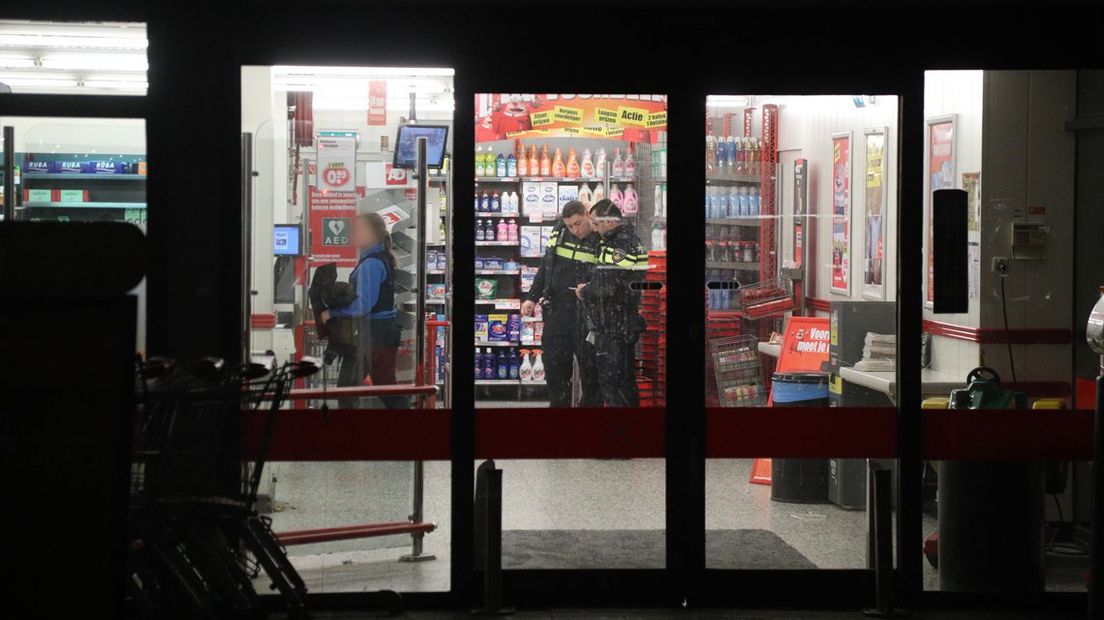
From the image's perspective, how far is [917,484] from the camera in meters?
5.39

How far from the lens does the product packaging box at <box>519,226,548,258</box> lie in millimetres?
5445

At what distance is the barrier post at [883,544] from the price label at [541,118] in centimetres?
203

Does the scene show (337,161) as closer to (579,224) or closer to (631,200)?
(579,224)

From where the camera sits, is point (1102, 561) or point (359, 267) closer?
point (1102, 561)

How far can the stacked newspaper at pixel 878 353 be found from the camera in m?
5.49

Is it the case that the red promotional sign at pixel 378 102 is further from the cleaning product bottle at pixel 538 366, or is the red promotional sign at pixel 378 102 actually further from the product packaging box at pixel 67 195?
the product packaging box at pixel 67 195

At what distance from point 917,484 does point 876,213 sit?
1187 millimetres

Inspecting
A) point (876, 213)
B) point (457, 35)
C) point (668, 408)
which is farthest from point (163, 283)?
point (876, 213)

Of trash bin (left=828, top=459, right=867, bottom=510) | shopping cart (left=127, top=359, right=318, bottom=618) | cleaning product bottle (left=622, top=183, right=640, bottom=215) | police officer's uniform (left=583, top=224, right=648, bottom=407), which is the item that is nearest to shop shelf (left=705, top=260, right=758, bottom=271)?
police officer's uniform (left=583, top=224, right=648, bottom=407)

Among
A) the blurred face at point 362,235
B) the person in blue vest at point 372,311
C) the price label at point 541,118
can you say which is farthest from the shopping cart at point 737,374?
the blurred face at point 362,235

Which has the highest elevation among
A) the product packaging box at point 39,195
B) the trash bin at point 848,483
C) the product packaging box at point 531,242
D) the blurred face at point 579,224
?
the product packaging box at point 39,195

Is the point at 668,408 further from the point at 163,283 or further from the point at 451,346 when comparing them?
the point at 163,283

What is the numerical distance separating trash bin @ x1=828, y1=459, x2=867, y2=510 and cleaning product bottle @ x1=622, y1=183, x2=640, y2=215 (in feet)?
4.69

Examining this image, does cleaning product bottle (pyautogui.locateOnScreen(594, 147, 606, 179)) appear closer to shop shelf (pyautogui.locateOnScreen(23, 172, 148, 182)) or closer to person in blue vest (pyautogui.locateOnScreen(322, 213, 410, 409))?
person in blue vest (pyautogui.locateOnScreen(322, 213, 410, 409))
